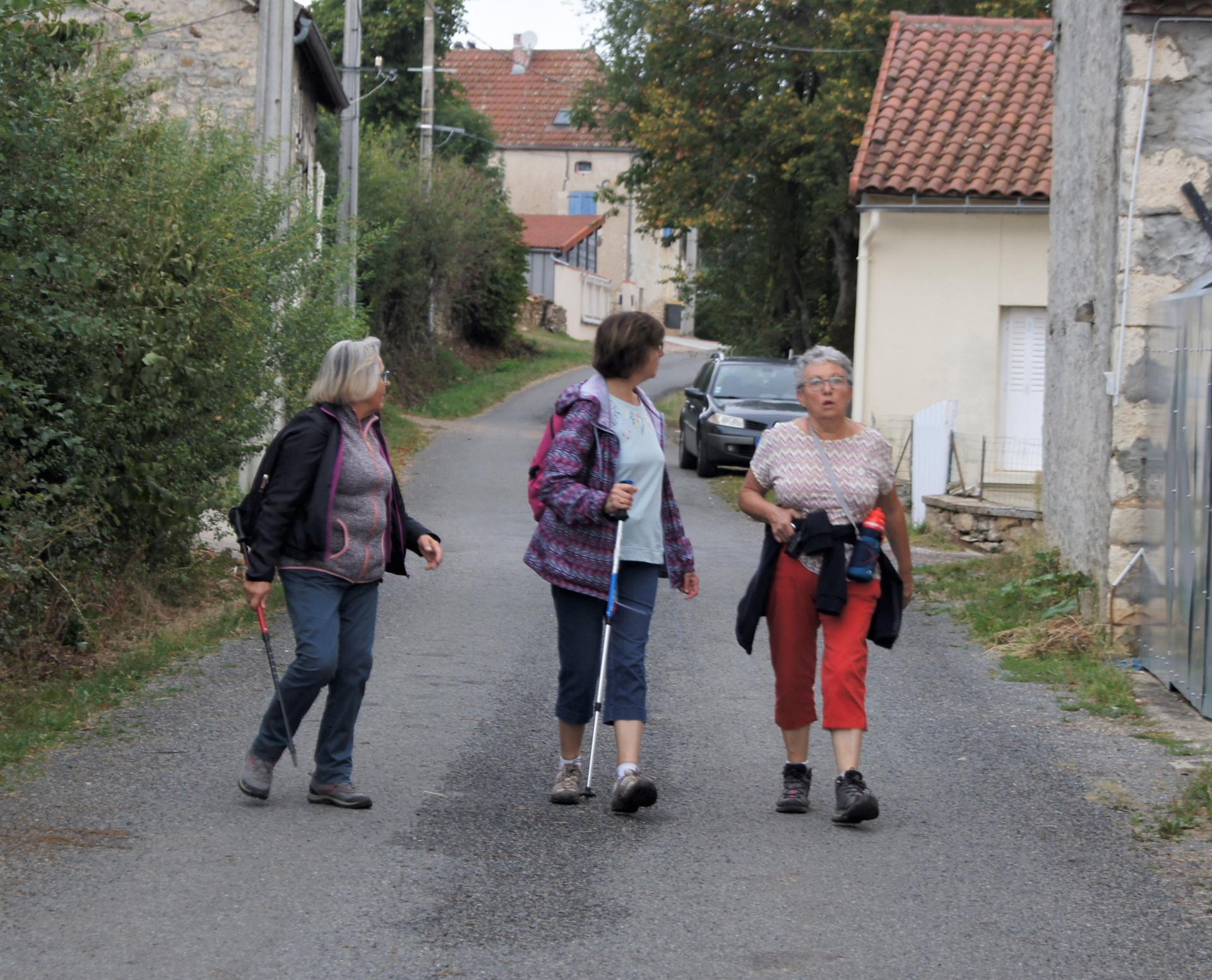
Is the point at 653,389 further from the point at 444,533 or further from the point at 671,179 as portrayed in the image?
the point at 444,533

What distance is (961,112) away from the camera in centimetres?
1989

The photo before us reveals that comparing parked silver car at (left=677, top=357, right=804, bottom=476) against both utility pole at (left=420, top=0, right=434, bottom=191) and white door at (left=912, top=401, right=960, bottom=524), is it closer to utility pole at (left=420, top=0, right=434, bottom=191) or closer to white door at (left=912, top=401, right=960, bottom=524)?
white door at (left=912, top=401, right=960, bottom=524)

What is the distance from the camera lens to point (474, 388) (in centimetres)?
3506

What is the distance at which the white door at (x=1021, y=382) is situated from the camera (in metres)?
18.8

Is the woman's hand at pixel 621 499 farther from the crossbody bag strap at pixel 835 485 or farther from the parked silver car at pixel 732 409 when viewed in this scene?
the parked silver car at pixel 732 409

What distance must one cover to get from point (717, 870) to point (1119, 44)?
6.74 meters

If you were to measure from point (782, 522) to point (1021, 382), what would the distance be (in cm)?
1419

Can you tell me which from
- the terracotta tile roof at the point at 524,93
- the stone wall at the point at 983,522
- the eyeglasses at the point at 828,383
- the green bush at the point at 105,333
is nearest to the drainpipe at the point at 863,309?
the stone wall at the point at 983,522

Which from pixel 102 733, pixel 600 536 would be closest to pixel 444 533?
pixel 102 733

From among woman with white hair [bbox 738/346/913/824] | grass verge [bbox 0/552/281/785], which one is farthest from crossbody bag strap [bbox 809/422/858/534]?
grass verge [bbox 0/552/281/785]

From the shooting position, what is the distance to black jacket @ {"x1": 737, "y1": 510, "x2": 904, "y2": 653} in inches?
221

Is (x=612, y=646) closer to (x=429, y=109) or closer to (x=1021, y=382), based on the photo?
(x=1021, y=382)

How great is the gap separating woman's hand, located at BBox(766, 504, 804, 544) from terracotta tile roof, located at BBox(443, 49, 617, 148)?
208 feet

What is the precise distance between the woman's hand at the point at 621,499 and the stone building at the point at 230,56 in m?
11.2
